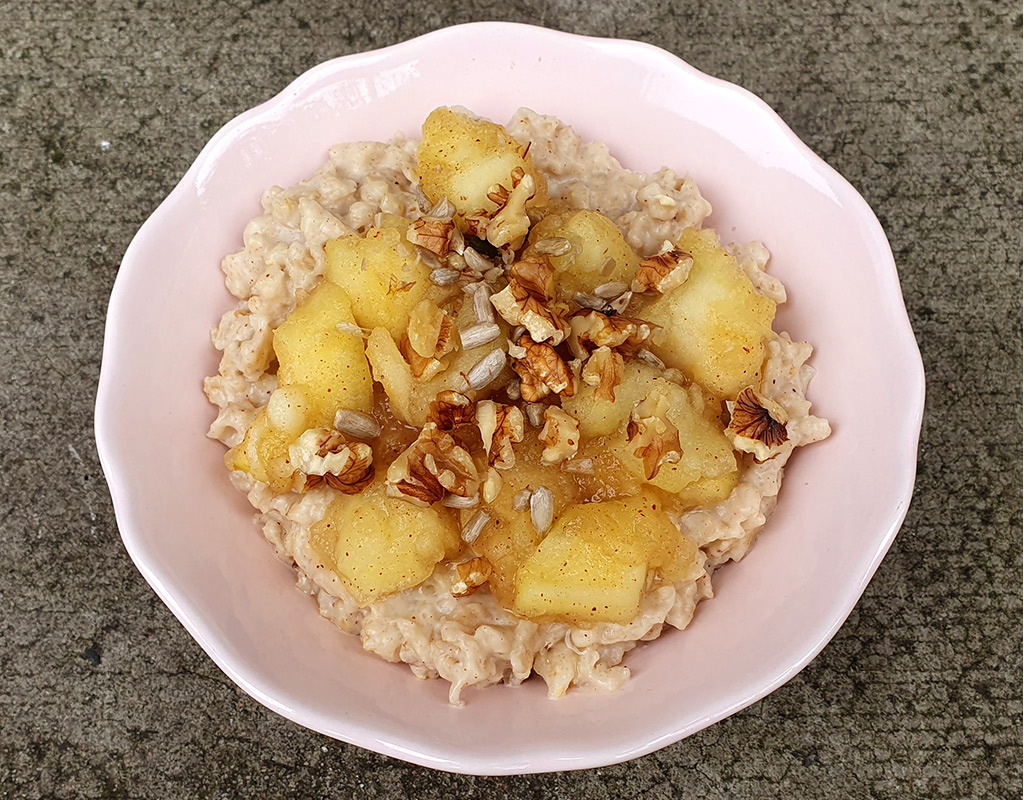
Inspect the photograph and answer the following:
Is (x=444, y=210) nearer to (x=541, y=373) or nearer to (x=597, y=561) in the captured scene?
(x=541, y=373)

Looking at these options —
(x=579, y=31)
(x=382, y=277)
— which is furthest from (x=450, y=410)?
(x=579, y=31)

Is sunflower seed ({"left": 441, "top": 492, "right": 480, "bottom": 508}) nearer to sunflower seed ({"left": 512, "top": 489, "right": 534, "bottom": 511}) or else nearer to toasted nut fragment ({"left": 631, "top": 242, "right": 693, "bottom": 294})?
sunflower seed ({"left": 512, "top": 489, "right": 534, "bottom": 511})

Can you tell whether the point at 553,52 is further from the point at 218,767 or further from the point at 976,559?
the point at 218,767

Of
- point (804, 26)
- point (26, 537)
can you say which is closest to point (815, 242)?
point (804, 26)

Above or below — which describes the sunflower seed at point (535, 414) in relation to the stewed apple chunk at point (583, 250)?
below

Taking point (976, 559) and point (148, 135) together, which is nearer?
point (976, 559)

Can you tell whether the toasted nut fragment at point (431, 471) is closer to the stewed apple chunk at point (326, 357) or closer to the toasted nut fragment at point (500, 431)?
the toasted nut fragment at point (500, 431)

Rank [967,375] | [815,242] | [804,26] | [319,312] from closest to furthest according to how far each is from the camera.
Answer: [319,312], [815,242], [967,375], [804,26]

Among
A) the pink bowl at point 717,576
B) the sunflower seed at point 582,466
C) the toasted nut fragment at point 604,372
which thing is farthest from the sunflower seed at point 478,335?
the pink bowl at point 717,576
